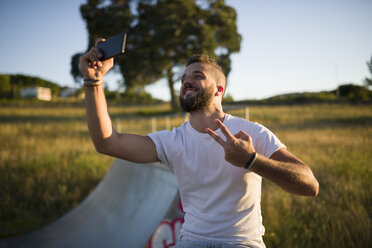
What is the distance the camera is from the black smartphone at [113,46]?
5.47ft

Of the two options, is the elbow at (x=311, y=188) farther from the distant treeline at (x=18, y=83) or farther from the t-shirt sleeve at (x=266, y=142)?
the distant treeline at (x=18, y=83)

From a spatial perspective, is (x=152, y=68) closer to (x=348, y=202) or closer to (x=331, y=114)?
(x=331, y=114)

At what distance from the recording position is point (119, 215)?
467 cm

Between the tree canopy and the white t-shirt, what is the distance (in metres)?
21.8

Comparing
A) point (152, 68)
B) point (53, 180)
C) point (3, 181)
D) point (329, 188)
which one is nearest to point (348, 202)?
point (329, 188)

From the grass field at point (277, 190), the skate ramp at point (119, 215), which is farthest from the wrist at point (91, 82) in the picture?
the grass field at point (277, 190)

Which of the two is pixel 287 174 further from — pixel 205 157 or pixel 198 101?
pixel 198 101

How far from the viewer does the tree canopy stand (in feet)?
76.3

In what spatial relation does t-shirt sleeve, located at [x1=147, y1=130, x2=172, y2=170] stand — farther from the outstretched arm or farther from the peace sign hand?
the peace sign hand

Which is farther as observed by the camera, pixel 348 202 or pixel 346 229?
pixel 348 202

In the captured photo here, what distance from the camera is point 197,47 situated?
23.6 metres

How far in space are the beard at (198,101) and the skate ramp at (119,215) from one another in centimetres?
187

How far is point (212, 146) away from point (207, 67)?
0.69 metres

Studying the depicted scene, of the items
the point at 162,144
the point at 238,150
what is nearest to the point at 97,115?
the point at 162,144
